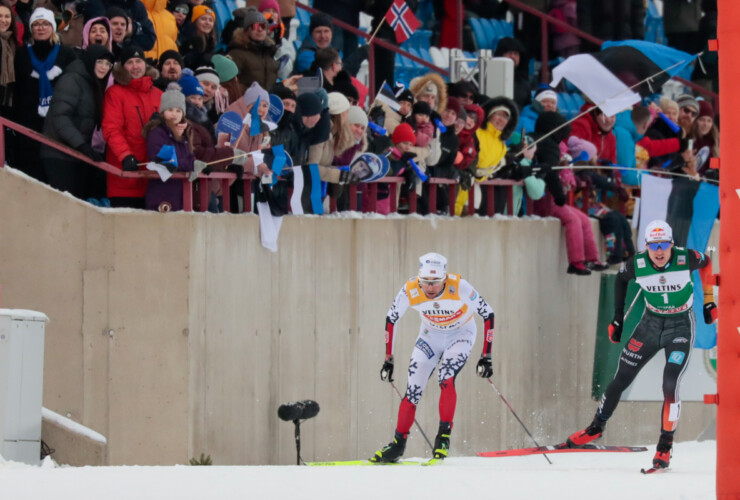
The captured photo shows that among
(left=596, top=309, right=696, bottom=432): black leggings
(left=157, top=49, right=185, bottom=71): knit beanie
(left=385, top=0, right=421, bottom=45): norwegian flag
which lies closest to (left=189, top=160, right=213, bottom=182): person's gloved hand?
(left=157, top=49, right=185, bottom=71): knit beanie

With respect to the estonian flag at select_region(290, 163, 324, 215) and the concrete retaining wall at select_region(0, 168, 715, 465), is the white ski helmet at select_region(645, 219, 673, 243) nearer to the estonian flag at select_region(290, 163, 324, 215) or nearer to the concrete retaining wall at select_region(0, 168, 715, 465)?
the estonian flag at select_region(290, 163, 324, 215)

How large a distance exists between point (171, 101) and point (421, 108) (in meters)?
3.54

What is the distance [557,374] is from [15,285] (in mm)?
7468

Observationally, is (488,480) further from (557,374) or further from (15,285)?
(557,374)

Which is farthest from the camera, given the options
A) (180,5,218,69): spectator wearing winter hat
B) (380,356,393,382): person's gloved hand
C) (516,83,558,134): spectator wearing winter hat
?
(516,83,558,134): spectator wearing winter hat

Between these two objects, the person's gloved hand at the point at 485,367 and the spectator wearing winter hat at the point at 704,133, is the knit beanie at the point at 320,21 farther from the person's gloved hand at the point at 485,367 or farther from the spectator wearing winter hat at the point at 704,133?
the spectator wearing winter hat at the point at 704,133

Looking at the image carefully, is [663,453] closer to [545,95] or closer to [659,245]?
[659,245]

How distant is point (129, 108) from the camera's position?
11.8 meters

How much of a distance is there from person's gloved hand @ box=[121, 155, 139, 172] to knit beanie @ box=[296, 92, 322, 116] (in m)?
1.85

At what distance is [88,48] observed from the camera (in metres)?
11.8

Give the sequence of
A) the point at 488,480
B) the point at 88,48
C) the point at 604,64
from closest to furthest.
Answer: the point at 488,480 < the point at 88,48 < the point at 604,64

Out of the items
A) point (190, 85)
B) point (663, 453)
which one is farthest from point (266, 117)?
point (663, 453)

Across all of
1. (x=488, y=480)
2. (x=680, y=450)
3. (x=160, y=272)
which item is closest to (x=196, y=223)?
(x=160, y=272)

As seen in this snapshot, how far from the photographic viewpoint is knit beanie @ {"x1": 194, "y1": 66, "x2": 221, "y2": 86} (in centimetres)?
1245
